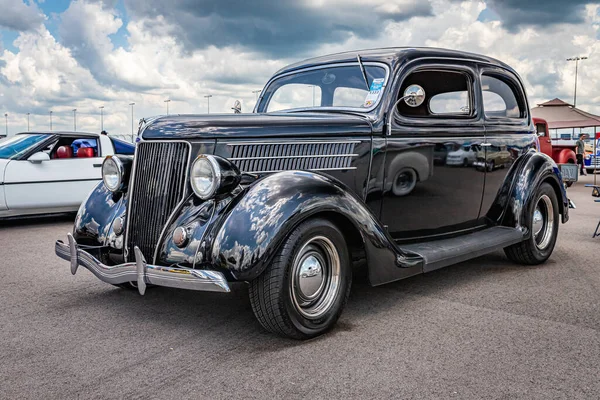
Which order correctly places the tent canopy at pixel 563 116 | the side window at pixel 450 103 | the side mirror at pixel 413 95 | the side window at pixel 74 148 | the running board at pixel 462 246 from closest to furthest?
1. the side mirror at pixel 413 95
2. the running board at pixel 462 246
3. the side window at pixel 450 103
4. the side window at pixel 74 148
5. the tent canopy at pixel 563 116

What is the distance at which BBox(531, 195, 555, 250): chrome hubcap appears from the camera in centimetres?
598

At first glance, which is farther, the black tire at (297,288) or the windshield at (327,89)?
the windshield at (327,89)

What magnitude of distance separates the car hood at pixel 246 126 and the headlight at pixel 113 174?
58 centimetres

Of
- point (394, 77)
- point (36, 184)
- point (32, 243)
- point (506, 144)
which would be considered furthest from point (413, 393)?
point (36, 184)

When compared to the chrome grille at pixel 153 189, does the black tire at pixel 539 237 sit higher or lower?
lower

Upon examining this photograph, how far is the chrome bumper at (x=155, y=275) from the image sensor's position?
328 cm

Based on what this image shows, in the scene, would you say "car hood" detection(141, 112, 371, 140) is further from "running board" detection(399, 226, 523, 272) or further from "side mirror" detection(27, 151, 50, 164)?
"side mirror" detection(27, 151, 50, 164)

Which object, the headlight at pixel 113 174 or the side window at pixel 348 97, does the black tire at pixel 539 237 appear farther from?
the headlight at pixel 113 174

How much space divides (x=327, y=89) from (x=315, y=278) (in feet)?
6.62

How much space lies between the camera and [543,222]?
240 inches

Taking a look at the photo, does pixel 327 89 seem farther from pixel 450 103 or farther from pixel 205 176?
pixel 205 176

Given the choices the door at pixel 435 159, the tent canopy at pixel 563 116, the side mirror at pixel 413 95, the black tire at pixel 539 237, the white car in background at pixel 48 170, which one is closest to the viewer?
the side mirror at pixel 413 95

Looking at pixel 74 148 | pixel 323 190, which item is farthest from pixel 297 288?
pixel 74 148

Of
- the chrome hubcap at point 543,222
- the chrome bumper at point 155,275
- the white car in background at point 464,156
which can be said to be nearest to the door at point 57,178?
the chrome bumper at point 155,275
